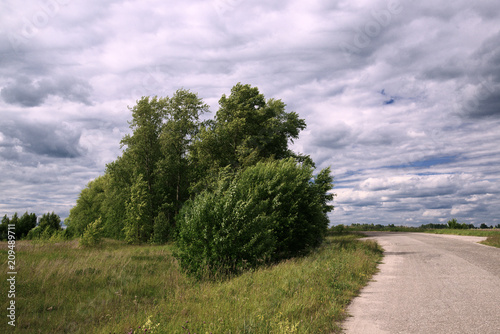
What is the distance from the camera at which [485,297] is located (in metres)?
8.13

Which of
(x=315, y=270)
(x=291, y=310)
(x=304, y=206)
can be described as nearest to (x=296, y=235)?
(x=304, y=206)

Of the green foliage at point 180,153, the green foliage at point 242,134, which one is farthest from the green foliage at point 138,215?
the green foliage at point 242,134

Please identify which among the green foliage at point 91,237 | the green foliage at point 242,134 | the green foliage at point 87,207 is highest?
the green foliage at point 242,134

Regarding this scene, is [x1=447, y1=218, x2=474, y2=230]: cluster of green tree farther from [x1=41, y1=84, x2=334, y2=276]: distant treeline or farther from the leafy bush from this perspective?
the leafy bush

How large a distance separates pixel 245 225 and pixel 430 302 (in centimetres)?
718

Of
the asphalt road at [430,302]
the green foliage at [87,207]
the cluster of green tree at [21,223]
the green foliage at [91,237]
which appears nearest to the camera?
the asphalt road at [430,302]

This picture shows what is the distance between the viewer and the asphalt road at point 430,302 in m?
6.17

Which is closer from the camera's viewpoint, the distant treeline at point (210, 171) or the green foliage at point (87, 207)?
the distant treeline at point (210, 171)

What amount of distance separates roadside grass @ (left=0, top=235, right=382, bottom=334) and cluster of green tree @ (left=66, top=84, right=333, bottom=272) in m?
4.32

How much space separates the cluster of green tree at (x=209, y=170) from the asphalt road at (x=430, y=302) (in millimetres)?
6385

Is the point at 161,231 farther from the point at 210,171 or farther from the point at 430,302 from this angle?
the point at 430,302

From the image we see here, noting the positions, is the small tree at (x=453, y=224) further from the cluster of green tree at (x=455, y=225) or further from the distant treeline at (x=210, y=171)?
the distant treeline at (x=210, y=171)

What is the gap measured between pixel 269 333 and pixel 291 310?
1.24 metres

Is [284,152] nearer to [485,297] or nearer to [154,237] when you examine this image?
[154,237]
